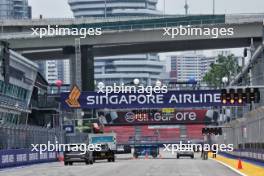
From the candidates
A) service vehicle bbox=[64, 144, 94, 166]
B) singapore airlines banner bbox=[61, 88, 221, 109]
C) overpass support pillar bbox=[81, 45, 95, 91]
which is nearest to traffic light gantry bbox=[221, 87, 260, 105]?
service vehicle bbox=[64, 144, 94, 166]

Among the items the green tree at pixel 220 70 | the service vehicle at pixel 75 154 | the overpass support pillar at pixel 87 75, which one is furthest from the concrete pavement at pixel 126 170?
the green tree at pixel 220 70

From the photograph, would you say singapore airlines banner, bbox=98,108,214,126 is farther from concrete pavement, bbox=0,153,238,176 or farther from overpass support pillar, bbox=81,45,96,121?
concrete pavement, bbox=0,153,238,176

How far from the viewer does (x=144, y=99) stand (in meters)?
75.1

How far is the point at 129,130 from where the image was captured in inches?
7426

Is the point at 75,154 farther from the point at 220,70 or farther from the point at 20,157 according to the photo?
the point at 220,70

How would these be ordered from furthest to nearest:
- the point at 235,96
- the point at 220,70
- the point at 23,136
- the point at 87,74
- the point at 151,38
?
the point at 220,70, the point at 87,74, the point at 151,38, the point at 23,136, the point at 235,96

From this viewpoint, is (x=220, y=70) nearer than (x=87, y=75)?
No

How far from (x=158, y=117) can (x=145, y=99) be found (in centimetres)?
6408

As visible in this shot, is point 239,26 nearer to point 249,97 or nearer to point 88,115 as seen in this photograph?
point 88,115

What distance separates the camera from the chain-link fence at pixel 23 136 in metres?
53.7

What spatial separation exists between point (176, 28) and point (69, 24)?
21522mm

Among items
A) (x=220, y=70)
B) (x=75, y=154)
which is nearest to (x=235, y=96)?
(x=75, y=154)

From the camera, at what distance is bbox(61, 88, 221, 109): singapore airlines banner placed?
2916 inches

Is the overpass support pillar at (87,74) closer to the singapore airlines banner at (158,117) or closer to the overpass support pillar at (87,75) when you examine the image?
the overpass support pillar at (87,75)
